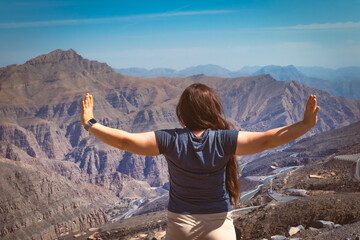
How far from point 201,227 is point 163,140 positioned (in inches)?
33.7

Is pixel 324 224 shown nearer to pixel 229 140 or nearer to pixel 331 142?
pixel 229 140

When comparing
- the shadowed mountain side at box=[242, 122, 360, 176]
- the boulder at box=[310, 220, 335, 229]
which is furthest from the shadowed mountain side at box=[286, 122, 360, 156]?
the boulder at box=[310, 220, 335, 229]

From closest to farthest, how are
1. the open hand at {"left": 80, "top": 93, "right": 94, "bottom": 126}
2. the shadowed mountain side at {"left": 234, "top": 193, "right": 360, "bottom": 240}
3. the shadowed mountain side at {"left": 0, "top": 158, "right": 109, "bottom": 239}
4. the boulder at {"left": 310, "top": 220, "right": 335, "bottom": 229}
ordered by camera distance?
the open hand at {"left": 80, "top": 93, "right": 94, "bottom": 126} → the boulder at {"left": 310, "top": 220, "right": 335, "bottom": 229} → the shadowed mountain side at {"left": 234, "top": 193, "right": 360, "bottom": 240} → the shadowed mountain side at {"left": 0, "top": 158, "right": 109, "bottom": 239}

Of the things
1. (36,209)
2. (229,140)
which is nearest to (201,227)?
(229,140)

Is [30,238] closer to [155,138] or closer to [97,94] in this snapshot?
[155,138]

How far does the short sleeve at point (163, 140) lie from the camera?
10.4 ft

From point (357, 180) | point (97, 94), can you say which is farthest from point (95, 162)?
point (357, 180)

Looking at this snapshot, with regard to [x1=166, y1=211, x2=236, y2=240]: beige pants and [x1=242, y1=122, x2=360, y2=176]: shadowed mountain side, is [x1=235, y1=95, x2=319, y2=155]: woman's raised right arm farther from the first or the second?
[x1=242, y1=122, x2=360, y2=176]: shadowed mountain side

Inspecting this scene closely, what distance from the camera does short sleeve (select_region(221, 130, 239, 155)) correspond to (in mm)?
3152

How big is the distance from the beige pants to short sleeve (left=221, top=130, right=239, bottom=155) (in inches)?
23.5

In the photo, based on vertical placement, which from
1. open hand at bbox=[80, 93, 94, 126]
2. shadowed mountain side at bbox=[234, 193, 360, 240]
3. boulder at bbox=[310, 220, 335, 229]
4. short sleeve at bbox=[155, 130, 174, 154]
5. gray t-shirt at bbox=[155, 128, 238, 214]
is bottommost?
shadowed mountain side at bbox=[234, 193, 360, 240]

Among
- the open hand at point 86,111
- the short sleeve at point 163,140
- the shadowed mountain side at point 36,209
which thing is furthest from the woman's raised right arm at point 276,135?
the shadowed mountain side at point 36,209

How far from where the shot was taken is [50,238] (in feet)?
206

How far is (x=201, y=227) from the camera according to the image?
3250 millimetres
